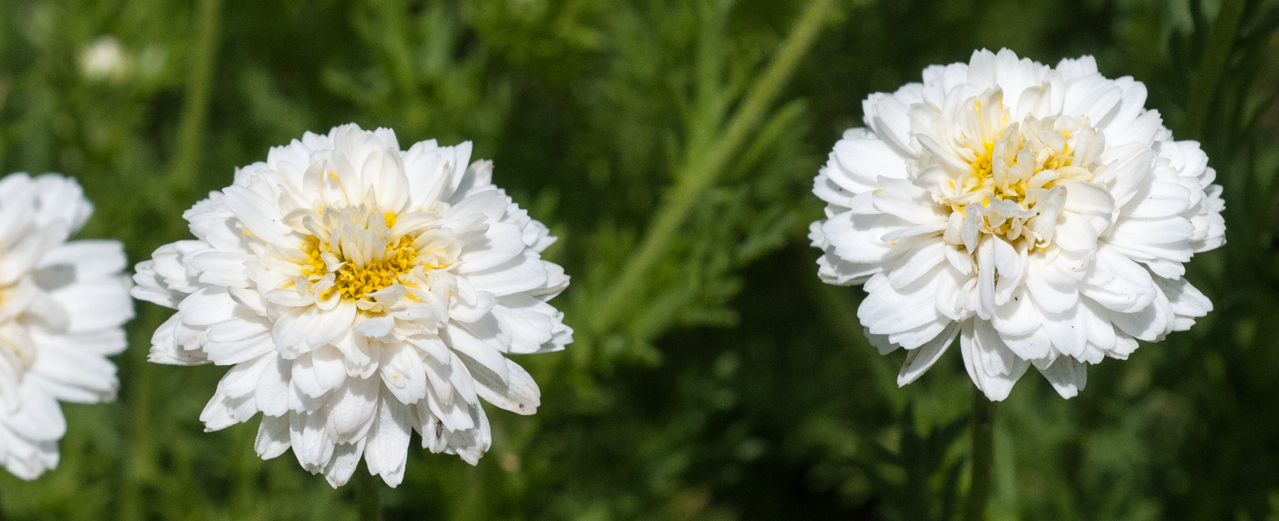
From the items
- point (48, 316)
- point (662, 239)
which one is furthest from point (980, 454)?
point (48, 316)

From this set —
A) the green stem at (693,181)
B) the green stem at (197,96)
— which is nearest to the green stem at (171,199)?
the green stem at (197,96)

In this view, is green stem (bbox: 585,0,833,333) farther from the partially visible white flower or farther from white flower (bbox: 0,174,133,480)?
the partially visible white flower

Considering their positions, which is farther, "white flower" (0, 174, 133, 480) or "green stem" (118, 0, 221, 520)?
"green stem" (118, 0, 221, 520)

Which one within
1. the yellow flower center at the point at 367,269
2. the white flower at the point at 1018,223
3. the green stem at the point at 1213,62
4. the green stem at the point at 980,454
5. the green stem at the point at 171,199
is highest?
the green stem at the point at 171,199

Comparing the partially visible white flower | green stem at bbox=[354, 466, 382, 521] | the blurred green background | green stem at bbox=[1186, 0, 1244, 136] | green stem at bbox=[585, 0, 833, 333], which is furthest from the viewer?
the partially visible white flower

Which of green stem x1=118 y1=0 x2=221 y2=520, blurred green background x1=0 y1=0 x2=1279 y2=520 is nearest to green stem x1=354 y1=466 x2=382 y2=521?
blurred green background x1=0 y1=0 x2=1279 y2=520

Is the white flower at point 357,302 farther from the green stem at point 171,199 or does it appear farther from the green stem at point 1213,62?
the green stem at point 1213,62
